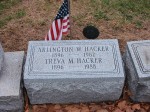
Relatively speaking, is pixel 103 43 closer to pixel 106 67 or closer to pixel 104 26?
pixel 106 67

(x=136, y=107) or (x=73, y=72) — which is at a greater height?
(x=73, y=72)

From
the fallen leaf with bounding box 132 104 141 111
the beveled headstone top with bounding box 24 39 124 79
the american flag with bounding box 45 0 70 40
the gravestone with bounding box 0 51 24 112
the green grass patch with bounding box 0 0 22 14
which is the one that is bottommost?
the fallen leaf with bounding box 132 104 141 111

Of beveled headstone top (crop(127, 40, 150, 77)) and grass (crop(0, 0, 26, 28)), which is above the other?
beveled headstone top (crop(127, 40, 150, 77))

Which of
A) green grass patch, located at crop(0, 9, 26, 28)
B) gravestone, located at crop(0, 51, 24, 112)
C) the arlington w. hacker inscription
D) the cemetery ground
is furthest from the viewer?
green grass patch, located at crop(0, 9, 26, 28)

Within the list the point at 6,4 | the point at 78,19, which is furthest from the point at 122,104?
the point at 6,4

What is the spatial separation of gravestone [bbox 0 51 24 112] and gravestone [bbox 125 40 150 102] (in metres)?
1.66

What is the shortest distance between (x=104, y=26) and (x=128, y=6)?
0.82m

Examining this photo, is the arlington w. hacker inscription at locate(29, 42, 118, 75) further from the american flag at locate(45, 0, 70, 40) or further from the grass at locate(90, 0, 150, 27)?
the grass at locate(90, 0, 150, 27)

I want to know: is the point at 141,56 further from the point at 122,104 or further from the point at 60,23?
the point at 60,23

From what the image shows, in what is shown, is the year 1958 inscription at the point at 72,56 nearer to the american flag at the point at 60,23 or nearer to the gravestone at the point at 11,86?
the american flag at the point at 60,23

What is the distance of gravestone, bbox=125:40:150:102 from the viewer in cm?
471

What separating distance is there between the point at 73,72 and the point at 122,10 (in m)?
2.45

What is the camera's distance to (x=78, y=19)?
21.3ft

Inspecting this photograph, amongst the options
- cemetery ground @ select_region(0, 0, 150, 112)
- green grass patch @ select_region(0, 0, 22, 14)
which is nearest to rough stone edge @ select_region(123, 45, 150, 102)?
cemetery ground @ select_region(0, 0, 150, 112)
